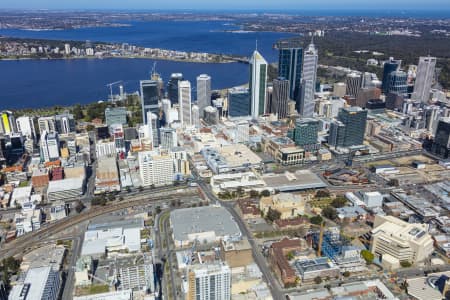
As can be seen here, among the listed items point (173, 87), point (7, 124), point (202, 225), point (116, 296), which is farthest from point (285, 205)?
point (7, 124)

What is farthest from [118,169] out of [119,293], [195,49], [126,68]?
[195,49]

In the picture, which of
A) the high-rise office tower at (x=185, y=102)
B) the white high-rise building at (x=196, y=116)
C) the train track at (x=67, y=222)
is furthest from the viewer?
the white high-rise building at (x=196, y=116)

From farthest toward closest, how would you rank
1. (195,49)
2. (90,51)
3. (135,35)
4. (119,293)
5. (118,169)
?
(135,35) → (195,49) → (90,51) → (118,169) → (119,293)

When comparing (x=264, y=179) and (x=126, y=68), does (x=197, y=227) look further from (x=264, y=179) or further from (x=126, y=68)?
(x=126, y=68)

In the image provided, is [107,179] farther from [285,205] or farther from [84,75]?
[84,75]

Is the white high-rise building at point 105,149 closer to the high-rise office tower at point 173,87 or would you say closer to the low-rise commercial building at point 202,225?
the low-rise commercial building at point 202,225

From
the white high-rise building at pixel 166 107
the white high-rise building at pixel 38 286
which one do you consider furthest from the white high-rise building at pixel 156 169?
the white high-rise building at pixel 166 107
